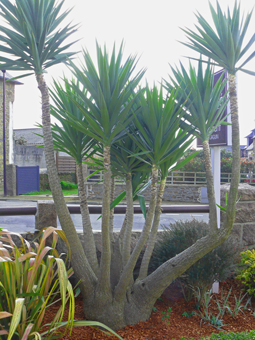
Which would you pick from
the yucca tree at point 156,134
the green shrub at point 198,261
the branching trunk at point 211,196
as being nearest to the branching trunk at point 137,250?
the yucca tree at point 156,134

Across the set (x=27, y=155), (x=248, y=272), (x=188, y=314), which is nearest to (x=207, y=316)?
(x=188, y=314)

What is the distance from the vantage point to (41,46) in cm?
272

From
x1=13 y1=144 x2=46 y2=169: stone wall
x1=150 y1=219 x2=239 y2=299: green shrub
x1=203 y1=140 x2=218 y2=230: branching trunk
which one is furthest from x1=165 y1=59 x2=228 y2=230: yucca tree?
x1=13 y1=144 x2=46 y2=169: stone wall

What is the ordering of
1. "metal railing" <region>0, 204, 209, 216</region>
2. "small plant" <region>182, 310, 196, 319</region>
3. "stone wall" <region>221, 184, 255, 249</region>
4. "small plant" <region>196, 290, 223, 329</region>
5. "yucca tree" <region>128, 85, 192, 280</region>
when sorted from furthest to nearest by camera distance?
"stone wall" <region>221, 184, 255, 249</region> < "metal railing" <region>0, 204, 209, 216</region> < "small plant" <region>182, 310, 196, 319</region> < "small plant" <region>196, 290, 223, 329</region> < "yucca tree" <region>128, 85, 192, 280</region>

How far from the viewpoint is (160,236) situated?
413cm

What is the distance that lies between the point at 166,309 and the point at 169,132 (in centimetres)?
199

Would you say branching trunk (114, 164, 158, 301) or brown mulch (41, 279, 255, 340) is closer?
brown mulch (41, 279, 255, 340)

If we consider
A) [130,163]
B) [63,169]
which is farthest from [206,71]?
[63,169]

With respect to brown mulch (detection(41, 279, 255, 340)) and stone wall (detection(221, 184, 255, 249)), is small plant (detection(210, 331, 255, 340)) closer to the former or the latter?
brown mulch (detection(41, 279, 255, 340))

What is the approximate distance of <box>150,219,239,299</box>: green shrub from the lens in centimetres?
347

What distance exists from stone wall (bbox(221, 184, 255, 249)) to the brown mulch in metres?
1.01

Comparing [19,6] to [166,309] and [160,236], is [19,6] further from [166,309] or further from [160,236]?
[166,309]

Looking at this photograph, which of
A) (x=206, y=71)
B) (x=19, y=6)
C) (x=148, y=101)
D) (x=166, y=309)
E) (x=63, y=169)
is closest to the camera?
(x=19, y=6)

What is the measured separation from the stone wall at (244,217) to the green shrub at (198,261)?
835 mm
